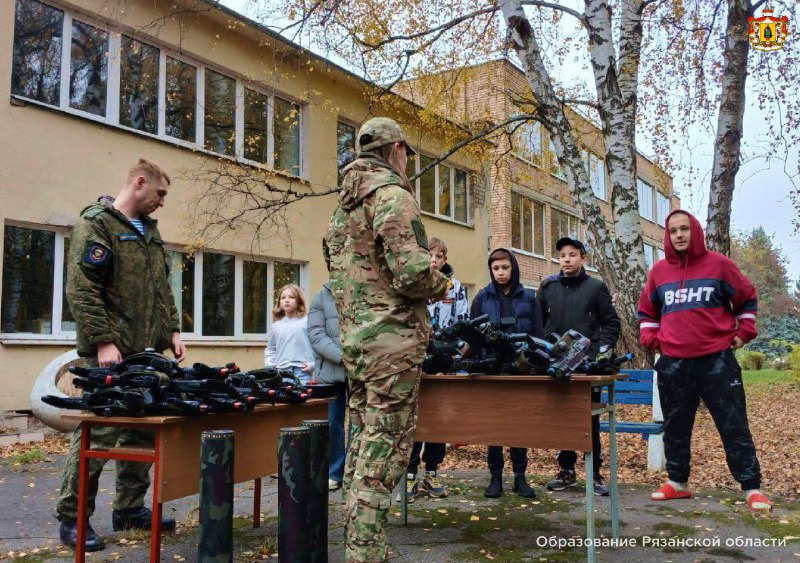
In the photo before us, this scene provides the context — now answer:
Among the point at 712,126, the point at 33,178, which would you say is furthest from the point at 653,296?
the point at 712,126

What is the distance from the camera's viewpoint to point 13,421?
28.3 ft

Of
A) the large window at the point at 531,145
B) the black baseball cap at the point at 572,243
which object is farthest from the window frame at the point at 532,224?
the black baseball cap at the point at 572,243

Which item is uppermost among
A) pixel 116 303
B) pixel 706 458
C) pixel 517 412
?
pixel 116 303

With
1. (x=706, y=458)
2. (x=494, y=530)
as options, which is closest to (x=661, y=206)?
(x=706, y=458)

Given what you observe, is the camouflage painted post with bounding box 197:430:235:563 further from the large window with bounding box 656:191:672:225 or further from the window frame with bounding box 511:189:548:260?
the large window with bounding box 656:191:672:225

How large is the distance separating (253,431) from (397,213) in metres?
1.67

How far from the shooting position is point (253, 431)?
13.4ft

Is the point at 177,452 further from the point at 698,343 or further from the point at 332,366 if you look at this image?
the point at 698,343

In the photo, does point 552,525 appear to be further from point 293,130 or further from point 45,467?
point 293,130

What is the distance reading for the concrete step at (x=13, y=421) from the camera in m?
8.57

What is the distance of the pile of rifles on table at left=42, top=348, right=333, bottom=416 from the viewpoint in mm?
3443

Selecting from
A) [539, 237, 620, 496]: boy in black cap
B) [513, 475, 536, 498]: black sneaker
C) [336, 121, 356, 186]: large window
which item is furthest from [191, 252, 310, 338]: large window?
[513, 475, 536, 498]: black sneaker

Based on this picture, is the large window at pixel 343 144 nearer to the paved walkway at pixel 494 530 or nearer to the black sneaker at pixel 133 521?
the paved walkway at pixel 494 530

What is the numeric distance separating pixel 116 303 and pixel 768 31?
11406 millimetres
